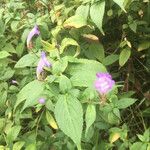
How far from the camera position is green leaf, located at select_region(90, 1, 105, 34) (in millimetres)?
1240

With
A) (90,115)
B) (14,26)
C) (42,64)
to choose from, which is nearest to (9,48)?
(14,26)

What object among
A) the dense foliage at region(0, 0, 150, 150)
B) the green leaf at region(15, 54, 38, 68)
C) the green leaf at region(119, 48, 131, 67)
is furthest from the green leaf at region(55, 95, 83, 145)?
the green leaf at region(119, 48, 131, 67)

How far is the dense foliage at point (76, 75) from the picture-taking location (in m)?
1.07

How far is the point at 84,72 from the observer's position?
1.08 m

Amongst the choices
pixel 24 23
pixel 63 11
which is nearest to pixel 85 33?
pixel 63 11

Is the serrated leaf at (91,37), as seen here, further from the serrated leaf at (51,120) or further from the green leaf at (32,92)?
the green leaf at (32,92)

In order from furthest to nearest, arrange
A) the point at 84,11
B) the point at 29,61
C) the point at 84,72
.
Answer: the point at 84,11
the point at 29,61
the point at 84,72

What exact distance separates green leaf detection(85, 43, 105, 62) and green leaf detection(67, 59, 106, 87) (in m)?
0.29

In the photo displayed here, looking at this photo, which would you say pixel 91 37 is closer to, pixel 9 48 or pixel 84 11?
pixel 84 11

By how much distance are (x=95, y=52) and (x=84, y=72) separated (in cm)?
43

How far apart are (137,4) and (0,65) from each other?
1.96ft

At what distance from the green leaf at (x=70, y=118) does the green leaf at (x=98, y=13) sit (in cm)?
33

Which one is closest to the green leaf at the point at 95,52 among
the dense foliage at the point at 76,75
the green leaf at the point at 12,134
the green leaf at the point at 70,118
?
the dense foliage at the point at 76,75

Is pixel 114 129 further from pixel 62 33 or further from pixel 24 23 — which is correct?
pixel 24 23
